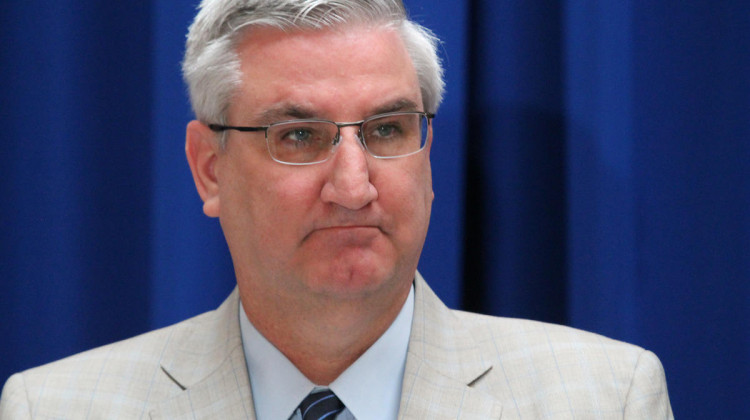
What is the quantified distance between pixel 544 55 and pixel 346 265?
746 mm

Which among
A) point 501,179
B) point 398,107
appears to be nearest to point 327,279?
point 398,107

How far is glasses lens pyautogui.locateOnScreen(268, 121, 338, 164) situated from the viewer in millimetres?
1331

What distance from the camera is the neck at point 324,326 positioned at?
1.35 metres

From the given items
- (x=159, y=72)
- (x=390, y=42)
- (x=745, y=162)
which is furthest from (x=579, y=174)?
(x=159, y=72)

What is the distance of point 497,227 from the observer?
5.82 feet

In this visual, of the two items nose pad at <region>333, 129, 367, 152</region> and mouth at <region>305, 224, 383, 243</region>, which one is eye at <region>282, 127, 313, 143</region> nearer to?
nose pad at <region>333, 129, 367, 152</region>

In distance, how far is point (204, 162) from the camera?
4.94 ft

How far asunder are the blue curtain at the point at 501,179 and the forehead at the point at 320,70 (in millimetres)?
413

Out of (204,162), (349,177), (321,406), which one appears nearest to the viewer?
(349,177)

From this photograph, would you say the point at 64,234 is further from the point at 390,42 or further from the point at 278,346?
the point at 390,42

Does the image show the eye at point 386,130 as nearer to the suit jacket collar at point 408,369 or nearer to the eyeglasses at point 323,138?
the eyeglasses at point 323,138

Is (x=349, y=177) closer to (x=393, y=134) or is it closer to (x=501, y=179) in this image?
(x=393, y=134)

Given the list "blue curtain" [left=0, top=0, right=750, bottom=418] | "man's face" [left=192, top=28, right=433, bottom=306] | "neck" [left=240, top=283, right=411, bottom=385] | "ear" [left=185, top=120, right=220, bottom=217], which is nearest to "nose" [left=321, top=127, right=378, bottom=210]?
"man's face" [left=192, top=28, right=433, bottom=306]

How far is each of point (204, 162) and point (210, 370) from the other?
0.36 m
